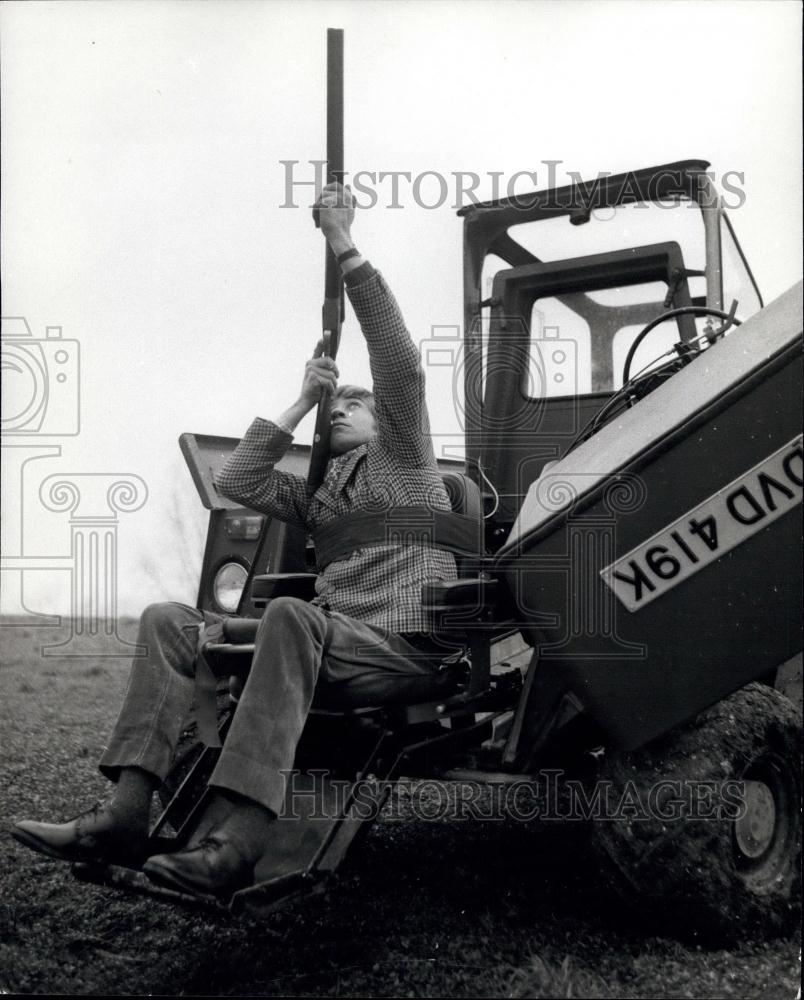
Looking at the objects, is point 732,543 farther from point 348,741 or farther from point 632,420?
point 348,741

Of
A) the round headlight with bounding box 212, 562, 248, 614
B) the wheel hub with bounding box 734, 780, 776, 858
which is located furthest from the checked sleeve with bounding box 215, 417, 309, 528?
the wheel hub with bounding box 734, 780, 776, 858

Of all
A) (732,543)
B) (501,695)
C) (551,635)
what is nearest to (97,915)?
(501,695)

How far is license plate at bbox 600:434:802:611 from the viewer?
8.39 ft

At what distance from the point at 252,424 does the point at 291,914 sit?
57.7 inches

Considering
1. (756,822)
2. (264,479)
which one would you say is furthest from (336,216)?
(756,822)

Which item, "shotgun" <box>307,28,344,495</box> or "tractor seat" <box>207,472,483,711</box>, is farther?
"shotgun" <box>307,28,344,495</box>

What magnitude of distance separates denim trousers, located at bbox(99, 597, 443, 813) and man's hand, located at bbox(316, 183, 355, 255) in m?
1.03

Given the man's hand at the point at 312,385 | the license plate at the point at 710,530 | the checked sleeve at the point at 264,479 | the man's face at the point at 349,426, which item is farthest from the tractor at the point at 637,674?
the man's hand at the point at 312,385

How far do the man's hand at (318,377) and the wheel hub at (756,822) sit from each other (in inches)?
64.8

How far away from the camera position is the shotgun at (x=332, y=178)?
10.4ft

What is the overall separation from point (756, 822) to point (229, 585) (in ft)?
6.94

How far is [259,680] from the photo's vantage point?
258cm

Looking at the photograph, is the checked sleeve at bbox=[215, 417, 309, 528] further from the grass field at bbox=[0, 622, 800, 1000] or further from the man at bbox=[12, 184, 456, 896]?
the grass field at bbox=[0, 622, 800, 1000]

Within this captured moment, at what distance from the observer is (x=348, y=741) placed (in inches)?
118
